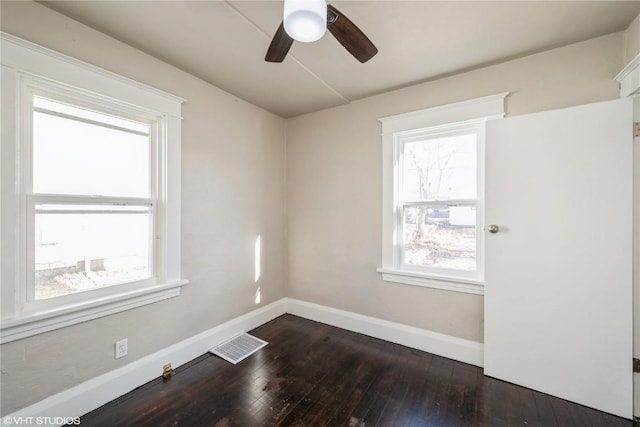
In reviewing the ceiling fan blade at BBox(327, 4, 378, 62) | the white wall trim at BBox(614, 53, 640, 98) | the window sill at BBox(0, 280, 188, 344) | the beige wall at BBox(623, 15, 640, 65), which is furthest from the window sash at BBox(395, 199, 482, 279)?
the window sill at BBox(0, 280, 188, 344)

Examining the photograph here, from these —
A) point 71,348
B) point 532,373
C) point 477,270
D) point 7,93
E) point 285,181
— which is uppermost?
point 7,93

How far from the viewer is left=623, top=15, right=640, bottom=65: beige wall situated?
5.31ft

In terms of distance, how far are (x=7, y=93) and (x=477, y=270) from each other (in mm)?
3392

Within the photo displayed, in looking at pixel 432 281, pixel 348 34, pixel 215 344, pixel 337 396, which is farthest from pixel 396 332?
pixel 348 34

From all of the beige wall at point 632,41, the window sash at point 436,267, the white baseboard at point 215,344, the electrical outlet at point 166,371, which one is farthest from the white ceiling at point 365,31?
the electrical outlet at point 166,371

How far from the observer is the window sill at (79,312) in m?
1.46

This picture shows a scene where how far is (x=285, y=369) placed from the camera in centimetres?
215

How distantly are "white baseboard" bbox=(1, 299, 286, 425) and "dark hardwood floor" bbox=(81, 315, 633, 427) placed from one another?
61 mm

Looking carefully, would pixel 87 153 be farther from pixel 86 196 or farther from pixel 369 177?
pixel 369 177

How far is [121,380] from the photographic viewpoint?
1.84 m

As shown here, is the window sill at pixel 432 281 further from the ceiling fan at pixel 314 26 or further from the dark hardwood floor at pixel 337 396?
the ceiling fan at pixel 314 26

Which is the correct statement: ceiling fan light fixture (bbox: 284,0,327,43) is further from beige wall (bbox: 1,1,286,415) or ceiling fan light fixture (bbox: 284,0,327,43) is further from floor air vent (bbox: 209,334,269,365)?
floor air vent (bbox: 209,334,269,365)

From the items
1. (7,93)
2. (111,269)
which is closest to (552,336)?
(111,269)

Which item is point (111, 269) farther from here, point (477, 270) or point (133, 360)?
point (477, 270)
